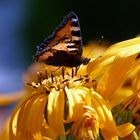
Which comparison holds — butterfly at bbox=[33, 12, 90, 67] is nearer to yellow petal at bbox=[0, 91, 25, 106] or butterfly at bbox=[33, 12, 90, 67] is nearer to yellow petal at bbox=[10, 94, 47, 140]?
yellow petal at bbox=[10, 94, 47, 140]

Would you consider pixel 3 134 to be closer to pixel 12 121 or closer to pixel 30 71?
pixel 12 121

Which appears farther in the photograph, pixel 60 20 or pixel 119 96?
pixel 60 20

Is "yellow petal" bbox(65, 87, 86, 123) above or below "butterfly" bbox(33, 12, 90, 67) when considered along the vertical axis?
below

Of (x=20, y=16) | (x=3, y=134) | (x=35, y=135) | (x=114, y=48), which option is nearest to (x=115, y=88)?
(x=114, y=48)

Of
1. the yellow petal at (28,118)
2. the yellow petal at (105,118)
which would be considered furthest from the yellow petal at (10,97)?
the yellow petal at (105,118)

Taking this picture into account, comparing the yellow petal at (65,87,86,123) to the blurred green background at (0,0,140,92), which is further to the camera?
the blurred green background at (0,0,140,92)

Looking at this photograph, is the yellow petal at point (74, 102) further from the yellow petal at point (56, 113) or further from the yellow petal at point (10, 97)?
the yellow petal at point (10, 97)

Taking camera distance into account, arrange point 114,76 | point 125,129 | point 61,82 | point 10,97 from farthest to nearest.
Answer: point 10,97, point 61,82, point 114,76, point 125,129

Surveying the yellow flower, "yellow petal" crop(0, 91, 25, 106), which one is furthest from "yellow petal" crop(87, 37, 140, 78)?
"yellow petal" crop(0, 91, 25, 106)

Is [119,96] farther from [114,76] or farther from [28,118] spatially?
[28,118]

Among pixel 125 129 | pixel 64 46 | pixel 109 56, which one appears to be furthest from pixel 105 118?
pixel 64 46

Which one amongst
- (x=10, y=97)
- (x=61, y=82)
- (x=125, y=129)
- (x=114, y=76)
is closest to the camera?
(x=125, y=129)
